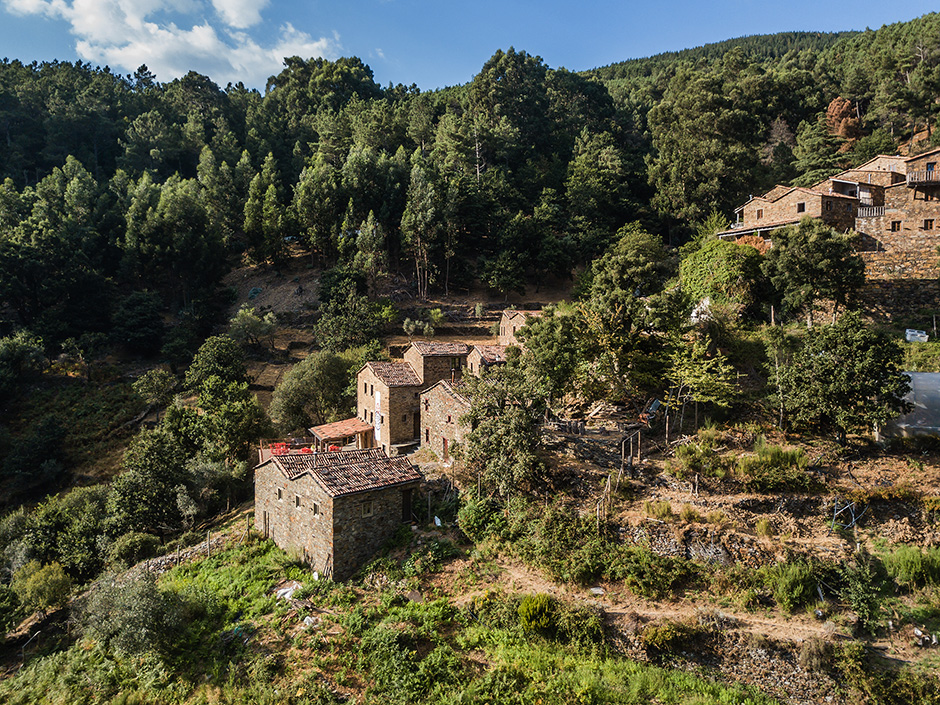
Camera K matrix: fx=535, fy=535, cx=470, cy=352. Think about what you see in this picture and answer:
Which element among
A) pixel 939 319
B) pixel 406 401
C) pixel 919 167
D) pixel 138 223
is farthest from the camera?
pixel 138 223

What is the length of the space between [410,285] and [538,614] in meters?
44.2

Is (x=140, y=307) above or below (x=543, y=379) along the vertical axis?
above

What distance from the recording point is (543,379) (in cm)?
2291

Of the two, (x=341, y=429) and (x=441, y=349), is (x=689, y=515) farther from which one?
(x=341, y=429)

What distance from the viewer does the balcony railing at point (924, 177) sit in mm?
31303

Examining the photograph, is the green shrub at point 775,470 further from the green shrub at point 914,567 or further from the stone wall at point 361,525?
the stone wall at point 361,525

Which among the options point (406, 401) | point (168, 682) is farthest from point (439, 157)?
point (168, 682)

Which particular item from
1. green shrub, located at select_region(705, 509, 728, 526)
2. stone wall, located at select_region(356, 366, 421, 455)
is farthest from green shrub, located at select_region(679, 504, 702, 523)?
stone wall, located at select_region(356, 366, 421, 455)

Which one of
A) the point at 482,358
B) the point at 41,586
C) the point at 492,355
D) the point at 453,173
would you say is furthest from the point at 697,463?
the point at 453,173

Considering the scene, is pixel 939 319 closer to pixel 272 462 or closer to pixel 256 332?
pixel 272 462

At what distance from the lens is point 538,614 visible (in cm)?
1627

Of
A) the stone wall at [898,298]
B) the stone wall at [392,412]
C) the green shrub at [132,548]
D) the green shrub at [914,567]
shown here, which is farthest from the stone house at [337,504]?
the stone wall at [898,298]

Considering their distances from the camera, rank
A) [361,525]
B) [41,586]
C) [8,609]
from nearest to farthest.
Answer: [361,525]
[8,609]
[41,586]

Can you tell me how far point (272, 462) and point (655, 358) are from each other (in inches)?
688
